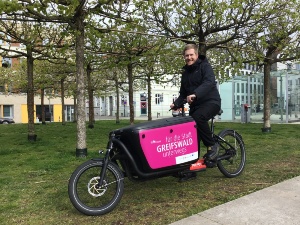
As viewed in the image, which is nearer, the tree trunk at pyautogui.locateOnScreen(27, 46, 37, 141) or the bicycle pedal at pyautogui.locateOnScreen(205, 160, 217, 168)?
the bicycle pedal at pyautogui.locateOnScreen(205, 160, 217, 168)

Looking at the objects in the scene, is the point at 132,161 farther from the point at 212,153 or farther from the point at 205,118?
the point at 212,153

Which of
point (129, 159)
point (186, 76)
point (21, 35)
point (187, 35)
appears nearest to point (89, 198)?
point (129, 159)

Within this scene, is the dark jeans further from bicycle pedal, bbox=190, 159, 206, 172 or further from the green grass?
the green grass

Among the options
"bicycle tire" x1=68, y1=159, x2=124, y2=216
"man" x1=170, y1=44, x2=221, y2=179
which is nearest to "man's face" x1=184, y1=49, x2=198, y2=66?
"man" x1=170, y1=44, x2=221, y2=179

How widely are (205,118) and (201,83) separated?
0.54 m

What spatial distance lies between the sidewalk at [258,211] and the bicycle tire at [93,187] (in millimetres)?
866

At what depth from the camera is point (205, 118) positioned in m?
4.74

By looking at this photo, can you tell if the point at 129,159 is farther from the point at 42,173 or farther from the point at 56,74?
the point at 56,74

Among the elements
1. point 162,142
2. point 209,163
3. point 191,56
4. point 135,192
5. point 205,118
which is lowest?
point 135,192

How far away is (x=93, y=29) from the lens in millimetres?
8078

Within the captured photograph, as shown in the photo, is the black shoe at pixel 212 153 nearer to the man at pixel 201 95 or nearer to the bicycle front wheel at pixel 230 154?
the man at pixel 201 95

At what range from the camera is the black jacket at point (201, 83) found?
4.71 m

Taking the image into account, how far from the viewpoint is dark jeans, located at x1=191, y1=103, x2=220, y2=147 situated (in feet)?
15.4

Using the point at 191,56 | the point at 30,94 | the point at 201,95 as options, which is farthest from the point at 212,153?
the point at 30,94
